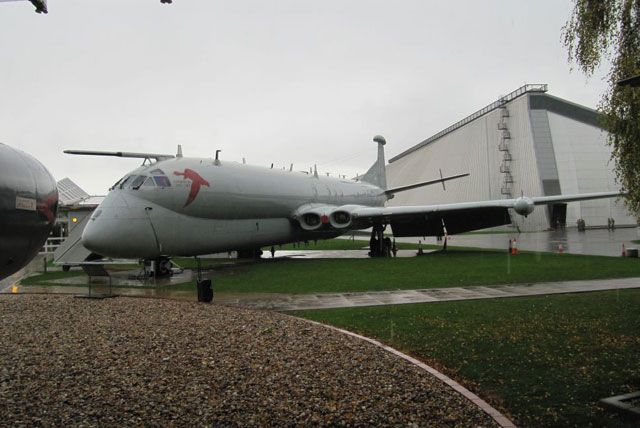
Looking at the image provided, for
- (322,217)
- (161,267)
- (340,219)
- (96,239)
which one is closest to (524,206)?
(340,219)

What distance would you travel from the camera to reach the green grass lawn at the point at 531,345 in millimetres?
4504

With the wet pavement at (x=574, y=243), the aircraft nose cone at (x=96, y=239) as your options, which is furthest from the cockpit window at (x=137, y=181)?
the wet pavement at (x=574, y=243)

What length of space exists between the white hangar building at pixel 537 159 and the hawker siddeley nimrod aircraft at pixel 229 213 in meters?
33.8

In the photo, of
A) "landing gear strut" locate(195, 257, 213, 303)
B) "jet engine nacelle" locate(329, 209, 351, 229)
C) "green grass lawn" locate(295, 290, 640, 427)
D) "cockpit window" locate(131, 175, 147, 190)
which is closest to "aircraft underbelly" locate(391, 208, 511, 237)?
"jet engine nacelle" locate(329, 209, 351, 229)

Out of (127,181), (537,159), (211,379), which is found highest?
(537,159)

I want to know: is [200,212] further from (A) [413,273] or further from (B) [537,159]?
(B) [537,159]

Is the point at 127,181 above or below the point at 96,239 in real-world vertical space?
above

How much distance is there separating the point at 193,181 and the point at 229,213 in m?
1.97

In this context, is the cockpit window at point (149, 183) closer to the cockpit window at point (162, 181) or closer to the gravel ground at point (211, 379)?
the cockpit window at point (162, 181)

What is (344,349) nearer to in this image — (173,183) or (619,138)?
(619,138)

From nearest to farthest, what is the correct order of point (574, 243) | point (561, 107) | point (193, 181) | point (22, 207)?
point (22, 207), point (193, 181), point (574, 243), point (561, 107)

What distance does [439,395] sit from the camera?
4648mm

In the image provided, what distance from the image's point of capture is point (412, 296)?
1063 cm

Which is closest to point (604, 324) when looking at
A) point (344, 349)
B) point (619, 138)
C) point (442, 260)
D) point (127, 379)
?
point (344, 349)
